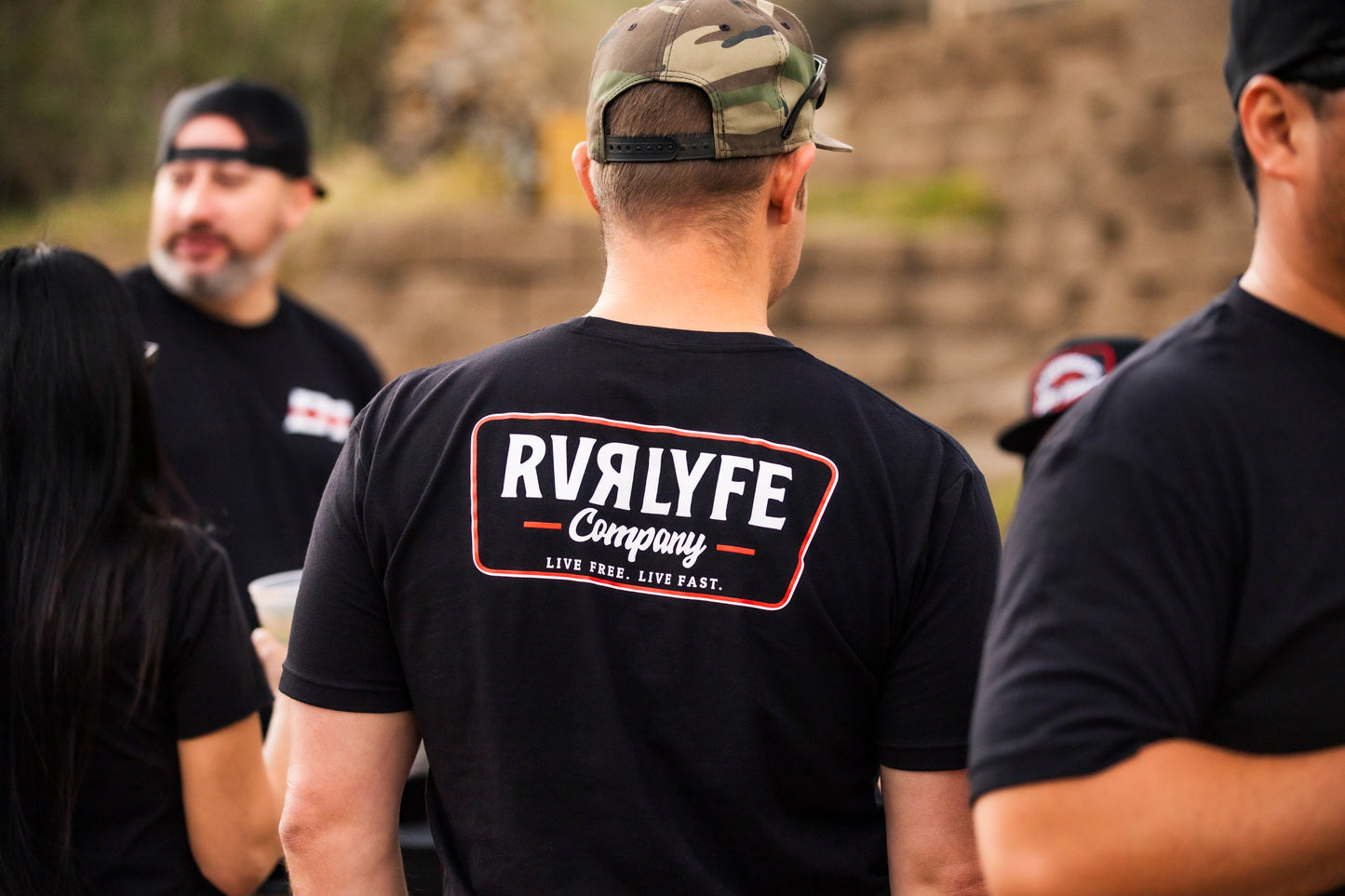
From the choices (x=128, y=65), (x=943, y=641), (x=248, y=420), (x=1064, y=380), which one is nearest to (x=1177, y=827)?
(x=943, y=641)

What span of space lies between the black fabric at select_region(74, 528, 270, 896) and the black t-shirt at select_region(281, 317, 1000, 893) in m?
0.52

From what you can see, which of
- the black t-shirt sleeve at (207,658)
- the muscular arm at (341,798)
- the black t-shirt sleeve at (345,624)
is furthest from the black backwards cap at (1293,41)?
the black t-shirt sleeve at (207,658)

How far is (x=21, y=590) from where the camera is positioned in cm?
174

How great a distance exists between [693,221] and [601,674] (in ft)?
1.70

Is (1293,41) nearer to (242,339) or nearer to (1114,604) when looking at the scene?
(1114,604)

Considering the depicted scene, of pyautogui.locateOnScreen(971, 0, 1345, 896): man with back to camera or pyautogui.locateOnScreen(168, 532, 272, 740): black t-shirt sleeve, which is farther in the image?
pyautogui.locateOnScreen(168, 532, 272, 740): black t-shirt sleeve

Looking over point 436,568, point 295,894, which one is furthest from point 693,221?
point 295,894

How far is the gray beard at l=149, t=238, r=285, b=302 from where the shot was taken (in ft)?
11.1

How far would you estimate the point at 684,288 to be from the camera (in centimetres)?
143

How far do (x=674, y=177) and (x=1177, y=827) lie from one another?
837mm

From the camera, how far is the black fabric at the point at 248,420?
3182mm

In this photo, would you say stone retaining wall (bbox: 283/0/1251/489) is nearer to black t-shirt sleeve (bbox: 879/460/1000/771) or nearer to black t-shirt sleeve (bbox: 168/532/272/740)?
black t-shirt sleeve (bbox: 168/532/272/740)

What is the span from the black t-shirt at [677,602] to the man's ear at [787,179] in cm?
18

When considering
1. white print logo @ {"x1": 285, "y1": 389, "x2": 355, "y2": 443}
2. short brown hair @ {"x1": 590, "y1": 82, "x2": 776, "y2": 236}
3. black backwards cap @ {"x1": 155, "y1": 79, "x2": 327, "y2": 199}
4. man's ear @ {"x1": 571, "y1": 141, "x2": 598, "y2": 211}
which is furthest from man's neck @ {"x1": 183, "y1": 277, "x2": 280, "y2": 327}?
short brown hair @ {"x1": 590, "y1": 82, "x2": 776, "y2": 236}
